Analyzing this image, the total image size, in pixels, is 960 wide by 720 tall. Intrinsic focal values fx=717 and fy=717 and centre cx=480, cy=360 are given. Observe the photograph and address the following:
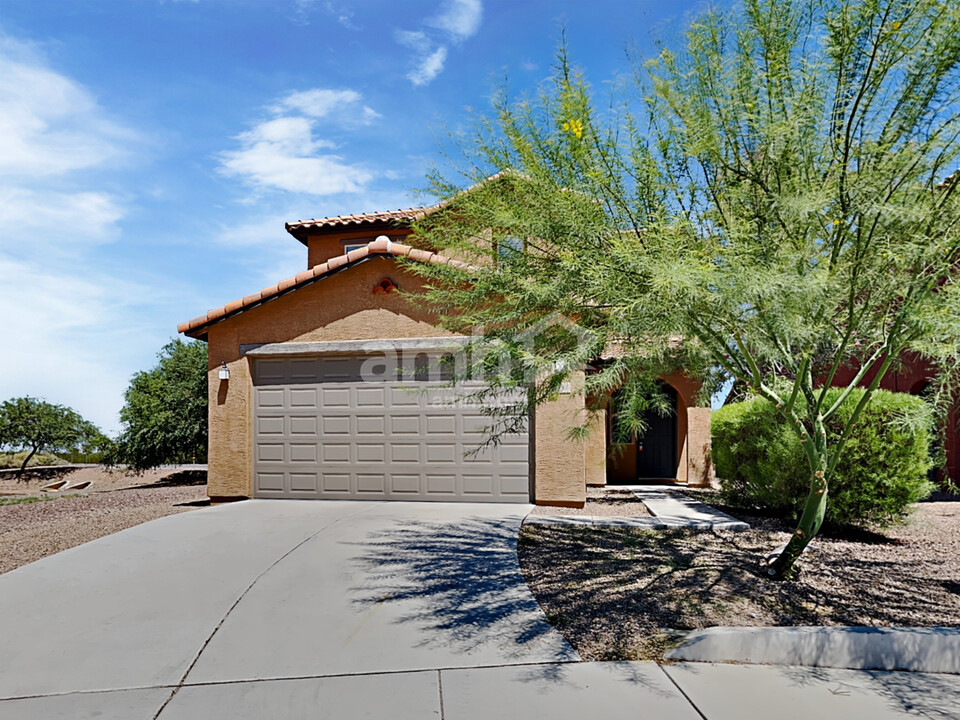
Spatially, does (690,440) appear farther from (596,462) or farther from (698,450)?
(596,462)

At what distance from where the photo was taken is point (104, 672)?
4.93m

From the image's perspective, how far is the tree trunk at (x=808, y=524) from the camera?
6.55m

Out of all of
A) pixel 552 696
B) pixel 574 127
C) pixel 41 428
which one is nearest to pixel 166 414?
pixel 41 428

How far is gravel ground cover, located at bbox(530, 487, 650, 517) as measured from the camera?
10.8 metres

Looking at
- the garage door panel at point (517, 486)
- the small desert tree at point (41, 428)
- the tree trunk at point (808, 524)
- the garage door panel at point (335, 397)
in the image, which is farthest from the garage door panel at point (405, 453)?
the small desert tree at point (41, 428)

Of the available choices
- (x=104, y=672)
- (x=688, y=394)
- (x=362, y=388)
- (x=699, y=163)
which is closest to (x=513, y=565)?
(x=104, y=672)

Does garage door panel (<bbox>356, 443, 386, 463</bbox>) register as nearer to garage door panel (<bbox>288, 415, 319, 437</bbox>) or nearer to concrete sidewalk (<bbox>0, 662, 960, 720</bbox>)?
garage door panel (<bbox>288, 415, 319, 437</bbox>)

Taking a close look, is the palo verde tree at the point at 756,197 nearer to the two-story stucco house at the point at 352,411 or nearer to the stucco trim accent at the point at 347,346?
the stucco trim accent at the point at 347,346

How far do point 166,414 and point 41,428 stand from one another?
628 centimetres

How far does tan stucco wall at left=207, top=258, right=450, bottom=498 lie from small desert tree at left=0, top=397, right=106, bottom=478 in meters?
12.6

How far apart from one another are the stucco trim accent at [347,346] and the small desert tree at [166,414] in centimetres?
801

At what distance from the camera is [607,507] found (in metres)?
11.9

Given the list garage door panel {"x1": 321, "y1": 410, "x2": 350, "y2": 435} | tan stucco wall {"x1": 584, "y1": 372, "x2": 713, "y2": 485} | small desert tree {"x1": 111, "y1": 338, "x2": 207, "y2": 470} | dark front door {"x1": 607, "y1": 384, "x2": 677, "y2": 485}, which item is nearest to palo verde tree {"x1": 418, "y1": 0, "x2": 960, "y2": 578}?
garage door panel {"x1": 321, "y1": 410, "x2": 350, "y2": 435}

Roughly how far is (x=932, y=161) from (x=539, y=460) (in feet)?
22.4
